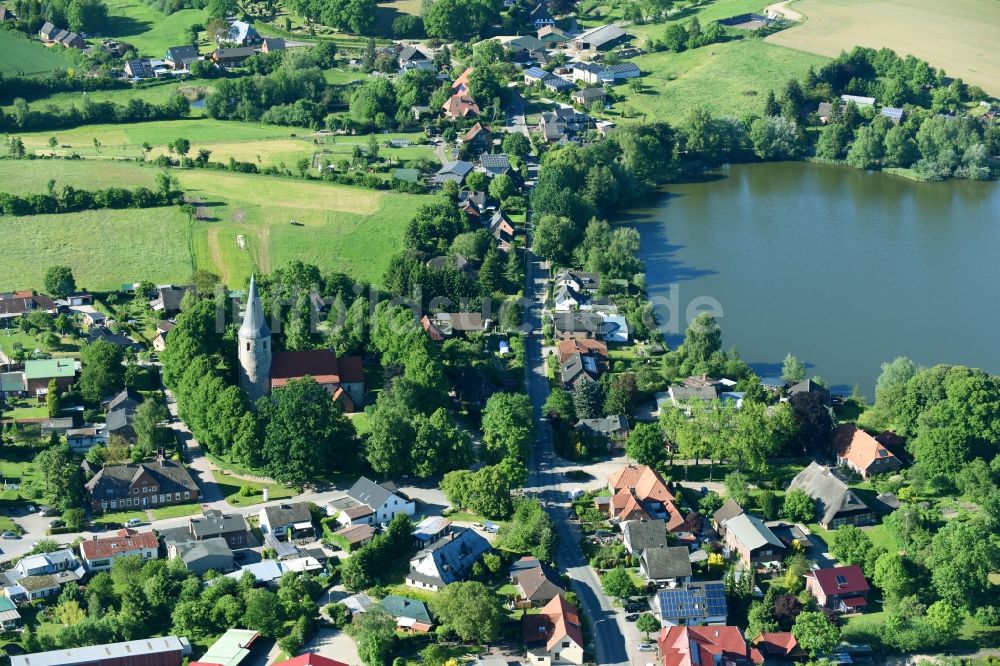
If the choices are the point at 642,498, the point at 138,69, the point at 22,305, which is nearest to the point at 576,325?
the point at 642,498

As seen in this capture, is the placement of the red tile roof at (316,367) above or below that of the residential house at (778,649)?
above

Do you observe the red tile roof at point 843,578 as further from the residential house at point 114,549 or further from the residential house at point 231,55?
the residential house at point 231,55

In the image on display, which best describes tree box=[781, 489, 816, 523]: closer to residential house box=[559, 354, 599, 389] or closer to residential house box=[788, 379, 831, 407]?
residential house box=[788, 379, 831, 407]

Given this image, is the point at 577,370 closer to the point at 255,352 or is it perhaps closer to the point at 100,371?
the point at 255,352

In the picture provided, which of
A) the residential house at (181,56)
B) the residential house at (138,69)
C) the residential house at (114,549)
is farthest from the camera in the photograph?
the residential house at (181,56)

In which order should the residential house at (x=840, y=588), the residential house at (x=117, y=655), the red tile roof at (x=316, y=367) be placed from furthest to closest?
the red tile roof at (x=316, y=367), the residential house at (x=840, y=588), the residential house at (x=117, y=655)

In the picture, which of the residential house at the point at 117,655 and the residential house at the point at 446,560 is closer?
the residential house at the point at 117,655

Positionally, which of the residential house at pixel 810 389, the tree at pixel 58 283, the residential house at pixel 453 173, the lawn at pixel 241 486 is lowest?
the lawn at pixel 241 486

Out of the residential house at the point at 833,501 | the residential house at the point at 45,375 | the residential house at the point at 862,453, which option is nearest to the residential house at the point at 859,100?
the residential house at the point at 862,453
